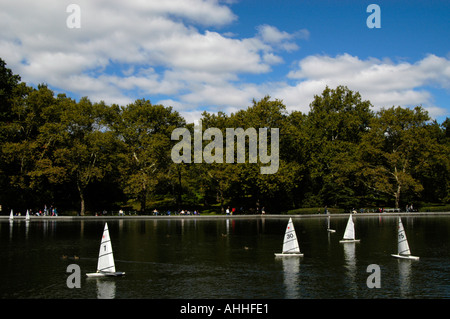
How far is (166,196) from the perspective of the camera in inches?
4215

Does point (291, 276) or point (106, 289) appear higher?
point (291, 276)

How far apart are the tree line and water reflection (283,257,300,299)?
48.9 metres

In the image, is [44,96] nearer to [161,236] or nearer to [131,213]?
[131,213]

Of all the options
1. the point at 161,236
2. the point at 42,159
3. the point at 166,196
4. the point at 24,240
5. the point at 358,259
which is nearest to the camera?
the point at 358,259

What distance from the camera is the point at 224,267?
2778 cm

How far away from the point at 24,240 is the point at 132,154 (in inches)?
1693

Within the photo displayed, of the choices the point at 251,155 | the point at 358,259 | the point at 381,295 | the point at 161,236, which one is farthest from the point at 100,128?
the point at 381,295

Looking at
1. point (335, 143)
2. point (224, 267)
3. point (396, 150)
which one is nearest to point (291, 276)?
point (224, 267)

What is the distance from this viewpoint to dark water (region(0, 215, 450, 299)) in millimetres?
21797

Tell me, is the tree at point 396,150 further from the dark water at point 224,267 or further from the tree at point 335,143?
the dark water at point 224,267

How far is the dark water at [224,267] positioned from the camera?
2180cm

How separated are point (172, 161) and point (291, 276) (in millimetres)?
64185

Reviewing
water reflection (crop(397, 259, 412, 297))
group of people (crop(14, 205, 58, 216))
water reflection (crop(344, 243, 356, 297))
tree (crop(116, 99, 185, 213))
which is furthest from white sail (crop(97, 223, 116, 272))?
group of people (crop(14, 205, 58, 216))

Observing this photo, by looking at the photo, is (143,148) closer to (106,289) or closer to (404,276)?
(106,289)
